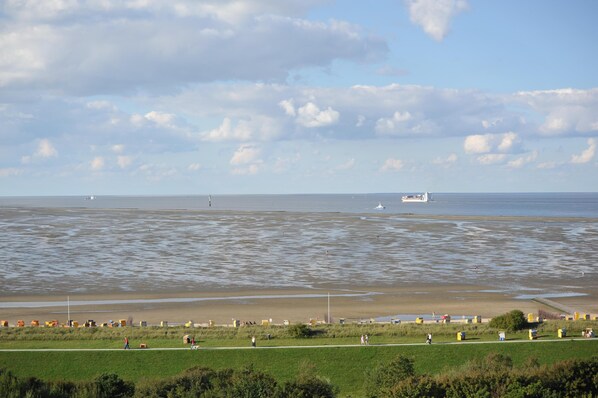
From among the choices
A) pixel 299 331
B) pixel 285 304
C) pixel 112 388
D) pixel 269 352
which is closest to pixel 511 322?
pixel 299 331

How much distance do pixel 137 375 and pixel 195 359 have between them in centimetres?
286

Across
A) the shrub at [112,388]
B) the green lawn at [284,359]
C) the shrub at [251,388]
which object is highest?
the shrub at [251,388]

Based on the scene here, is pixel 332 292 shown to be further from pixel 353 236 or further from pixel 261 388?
pixel 353 236

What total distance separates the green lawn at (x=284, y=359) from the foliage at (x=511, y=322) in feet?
8.47

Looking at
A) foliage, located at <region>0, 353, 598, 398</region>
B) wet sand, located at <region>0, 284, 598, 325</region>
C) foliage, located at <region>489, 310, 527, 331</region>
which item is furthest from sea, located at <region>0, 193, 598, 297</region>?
foliage, located at <region>0, 353, 598, 398</region>

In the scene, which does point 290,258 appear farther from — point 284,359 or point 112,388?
point 112,388

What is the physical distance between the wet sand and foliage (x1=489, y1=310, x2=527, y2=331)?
6083 mm

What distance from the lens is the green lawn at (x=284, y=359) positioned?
1230 inches

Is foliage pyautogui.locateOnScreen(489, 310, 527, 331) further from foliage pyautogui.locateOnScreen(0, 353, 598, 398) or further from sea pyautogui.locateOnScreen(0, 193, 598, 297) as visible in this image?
sea pyautogui.locateOnScreen(0, 193, 598, 297)

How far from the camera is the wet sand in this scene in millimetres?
44062

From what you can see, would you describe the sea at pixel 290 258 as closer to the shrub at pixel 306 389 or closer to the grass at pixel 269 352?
the grass at pixel 269 352

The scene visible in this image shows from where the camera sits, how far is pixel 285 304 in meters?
48.3

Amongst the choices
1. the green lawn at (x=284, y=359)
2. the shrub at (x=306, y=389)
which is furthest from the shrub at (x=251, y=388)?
the green lawn at (x=284, y=359)

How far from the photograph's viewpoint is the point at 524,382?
22.0 m
